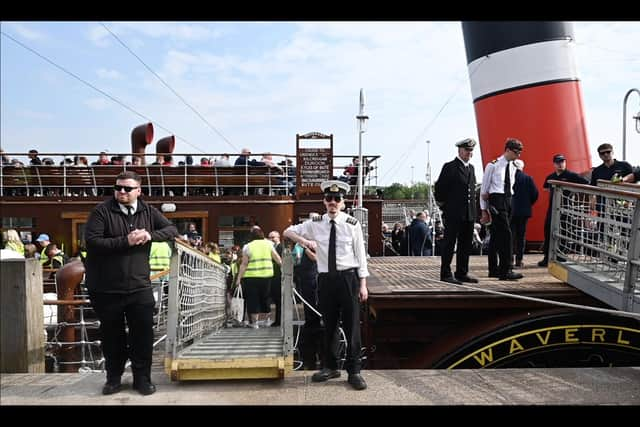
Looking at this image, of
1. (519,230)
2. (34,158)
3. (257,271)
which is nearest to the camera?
(519,230)

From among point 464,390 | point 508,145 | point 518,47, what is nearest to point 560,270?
point 508,145

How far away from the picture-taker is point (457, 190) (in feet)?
17.3

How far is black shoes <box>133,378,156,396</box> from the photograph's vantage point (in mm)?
3543

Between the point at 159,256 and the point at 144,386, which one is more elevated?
the point at 159,256

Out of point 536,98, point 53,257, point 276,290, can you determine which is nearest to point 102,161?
point 53,257

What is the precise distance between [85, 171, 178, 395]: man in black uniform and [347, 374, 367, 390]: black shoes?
1472mm

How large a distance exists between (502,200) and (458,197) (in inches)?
28.7

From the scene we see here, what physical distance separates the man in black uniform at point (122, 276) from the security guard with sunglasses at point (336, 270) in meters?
1.20

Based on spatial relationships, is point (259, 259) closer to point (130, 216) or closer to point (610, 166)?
point (130, 216)

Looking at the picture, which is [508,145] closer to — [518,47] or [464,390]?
[464,390]

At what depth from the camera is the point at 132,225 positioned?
11.9ft

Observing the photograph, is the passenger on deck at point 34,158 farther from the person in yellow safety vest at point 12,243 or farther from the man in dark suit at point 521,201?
the man in dark suit at point 521,201

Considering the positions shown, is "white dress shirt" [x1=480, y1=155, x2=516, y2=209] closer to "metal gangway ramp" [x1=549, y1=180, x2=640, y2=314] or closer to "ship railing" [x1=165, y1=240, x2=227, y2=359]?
"metal gangway ramp" [x1=549, y1=180, x2=640, y2=314]
